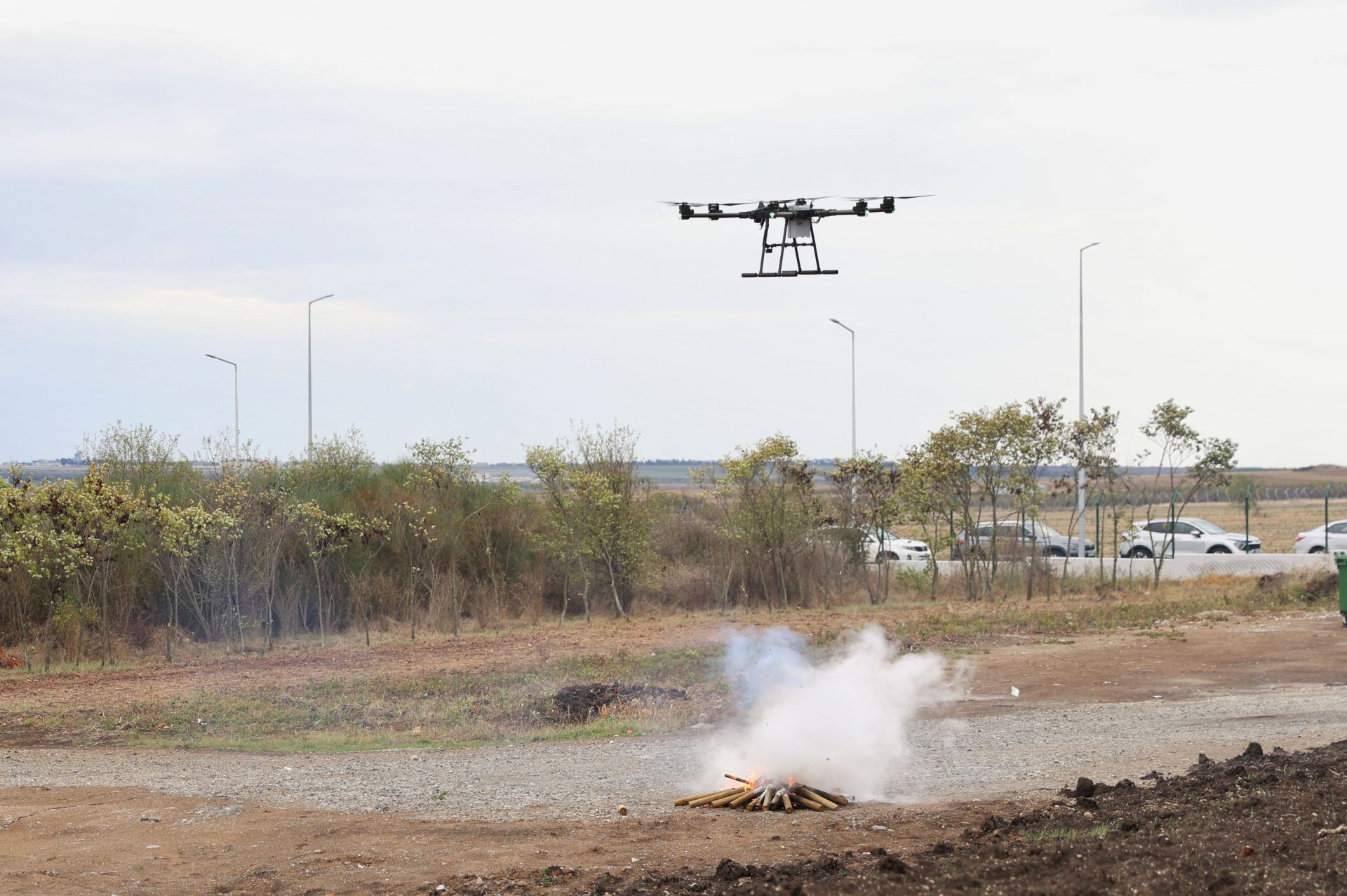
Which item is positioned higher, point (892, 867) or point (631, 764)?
point (892, 867)

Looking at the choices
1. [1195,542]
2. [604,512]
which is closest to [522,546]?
[604,512]

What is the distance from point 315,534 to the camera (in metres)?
26.3

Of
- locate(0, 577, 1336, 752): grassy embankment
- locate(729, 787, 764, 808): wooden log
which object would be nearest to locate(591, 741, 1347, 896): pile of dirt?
locate(729, 787, 764, 808): wooden log

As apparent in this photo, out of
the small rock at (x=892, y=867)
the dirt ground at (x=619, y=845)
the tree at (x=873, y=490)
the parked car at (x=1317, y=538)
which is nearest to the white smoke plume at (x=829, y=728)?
the dirt ground at (x=619, y=845)

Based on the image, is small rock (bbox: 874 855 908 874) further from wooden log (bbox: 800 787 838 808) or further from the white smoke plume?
the white smoke plume

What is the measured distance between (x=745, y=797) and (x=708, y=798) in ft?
1.18

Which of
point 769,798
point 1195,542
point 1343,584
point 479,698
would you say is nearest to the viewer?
point 769,798

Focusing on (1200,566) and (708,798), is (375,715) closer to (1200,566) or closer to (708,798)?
(708,798)

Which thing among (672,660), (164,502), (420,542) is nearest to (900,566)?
(420,542)

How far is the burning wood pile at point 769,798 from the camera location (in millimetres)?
10641

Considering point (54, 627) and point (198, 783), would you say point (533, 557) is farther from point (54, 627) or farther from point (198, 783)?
point (198, 783)

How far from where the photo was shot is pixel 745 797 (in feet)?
35.5

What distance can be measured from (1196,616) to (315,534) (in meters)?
18.8

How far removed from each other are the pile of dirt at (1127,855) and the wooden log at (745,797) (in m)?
1.67
